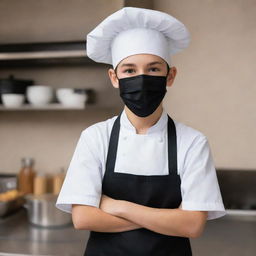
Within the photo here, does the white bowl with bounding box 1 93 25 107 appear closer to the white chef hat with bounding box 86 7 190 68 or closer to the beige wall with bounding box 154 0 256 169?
the beige wall with bounding box 154 0 256 169

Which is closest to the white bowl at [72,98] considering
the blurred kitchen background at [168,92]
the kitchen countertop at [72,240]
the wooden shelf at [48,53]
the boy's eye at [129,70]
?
the blurred kitchen background at [168,92]

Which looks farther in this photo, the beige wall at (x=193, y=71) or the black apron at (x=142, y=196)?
the beige wall at (x=193, y=71)

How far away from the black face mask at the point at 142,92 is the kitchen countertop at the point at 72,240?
78 centimetres

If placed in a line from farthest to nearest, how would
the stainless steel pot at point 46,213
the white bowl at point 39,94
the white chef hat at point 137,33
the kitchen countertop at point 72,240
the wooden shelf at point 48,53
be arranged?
the white bowl at point 39,94, the wooden shelf at point 48,53, the stainless steel pot at point 46,213, the kitchen countertop at point 72,240, the white chef hat at point 137,33

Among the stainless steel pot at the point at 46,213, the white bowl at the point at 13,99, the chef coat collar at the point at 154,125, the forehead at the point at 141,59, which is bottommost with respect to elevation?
the stainless steel pot at the point at 46,213

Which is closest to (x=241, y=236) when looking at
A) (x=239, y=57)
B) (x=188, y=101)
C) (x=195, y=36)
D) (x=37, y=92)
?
(x=188, y=101)

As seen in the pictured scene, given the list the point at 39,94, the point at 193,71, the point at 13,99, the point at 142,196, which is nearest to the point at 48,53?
the point at 39,94

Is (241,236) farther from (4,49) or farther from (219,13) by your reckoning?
(4,49)

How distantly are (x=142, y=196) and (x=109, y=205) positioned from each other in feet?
→ 0.31

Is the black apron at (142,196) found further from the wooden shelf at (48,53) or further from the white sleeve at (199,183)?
the wooden shelf at (48,53)

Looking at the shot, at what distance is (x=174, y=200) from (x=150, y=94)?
30 centimetres

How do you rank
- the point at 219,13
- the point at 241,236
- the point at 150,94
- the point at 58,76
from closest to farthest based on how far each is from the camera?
the point at 150,94
the point at 241,236
the point at 219,13
the point at 58,76

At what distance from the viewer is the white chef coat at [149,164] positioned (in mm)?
985

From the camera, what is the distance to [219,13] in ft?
6.75
